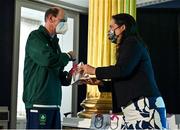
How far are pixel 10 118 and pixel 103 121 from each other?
65.0 inches

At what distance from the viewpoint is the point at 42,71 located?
192 cm

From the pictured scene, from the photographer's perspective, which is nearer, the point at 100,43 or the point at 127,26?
the point at 127,26

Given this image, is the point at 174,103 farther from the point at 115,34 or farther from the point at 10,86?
the point at 115,34

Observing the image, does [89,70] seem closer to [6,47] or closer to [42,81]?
[42,81]

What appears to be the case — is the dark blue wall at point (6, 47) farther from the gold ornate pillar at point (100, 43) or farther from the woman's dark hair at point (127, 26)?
the woman's dark hair at point (127, 26)

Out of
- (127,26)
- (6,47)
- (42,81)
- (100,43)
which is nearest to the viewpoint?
(127,26)

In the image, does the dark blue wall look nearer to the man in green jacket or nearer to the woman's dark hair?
the man in green jacket

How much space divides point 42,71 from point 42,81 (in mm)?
58

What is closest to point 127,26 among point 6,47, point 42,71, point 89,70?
point 89,70

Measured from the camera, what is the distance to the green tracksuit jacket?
1.90 meters

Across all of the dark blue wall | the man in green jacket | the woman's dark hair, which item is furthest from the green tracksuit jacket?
the dark blue wall

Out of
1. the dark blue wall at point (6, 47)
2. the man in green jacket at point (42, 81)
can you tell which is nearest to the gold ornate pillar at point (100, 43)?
the man in green jacket at point (42, 81)

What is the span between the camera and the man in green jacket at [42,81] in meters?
1.91

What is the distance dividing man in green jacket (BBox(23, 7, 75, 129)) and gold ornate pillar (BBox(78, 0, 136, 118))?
1.73ft
